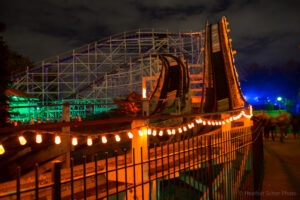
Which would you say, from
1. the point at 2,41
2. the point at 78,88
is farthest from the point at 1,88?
the point at 78,88

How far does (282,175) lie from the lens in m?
4.85

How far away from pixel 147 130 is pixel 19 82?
1817 cm

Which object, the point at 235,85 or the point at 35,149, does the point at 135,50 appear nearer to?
the point at 235,85

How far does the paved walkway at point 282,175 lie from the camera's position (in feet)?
12.8

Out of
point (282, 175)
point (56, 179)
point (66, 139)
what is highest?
point (56, 179)

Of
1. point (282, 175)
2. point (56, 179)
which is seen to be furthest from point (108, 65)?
point (56, 179)

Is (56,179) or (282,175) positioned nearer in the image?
(56,179)

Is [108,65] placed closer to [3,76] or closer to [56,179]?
[3,76]

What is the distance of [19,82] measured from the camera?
1808cm

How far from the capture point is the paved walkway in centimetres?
390

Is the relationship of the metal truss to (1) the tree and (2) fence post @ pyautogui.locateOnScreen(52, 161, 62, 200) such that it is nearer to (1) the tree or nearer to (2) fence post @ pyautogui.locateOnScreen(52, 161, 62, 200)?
(1) the tree

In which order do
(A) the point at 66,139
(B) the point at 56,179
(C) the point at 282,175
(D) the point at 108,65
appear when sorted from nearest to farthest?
(B) the point at 56,179 → (A) the point at 66,139 → (C) the point at 282,175 → (D) the point at 108,65

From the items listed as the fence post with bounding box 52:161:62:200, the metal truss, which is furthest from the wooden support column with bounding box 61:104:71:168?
the metal truss

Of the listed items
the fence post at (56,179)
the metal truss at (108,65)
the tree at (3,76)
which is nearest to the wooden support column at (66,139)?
the fence post at (56,179)
